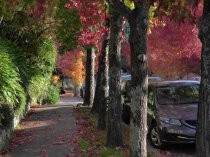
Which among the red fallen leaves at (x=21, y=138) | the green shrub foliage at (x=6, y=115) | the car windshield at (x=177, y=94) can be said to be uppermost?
the car windshield at (x=177, y=94)

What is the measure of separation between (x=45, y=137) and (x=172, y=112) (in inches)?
126

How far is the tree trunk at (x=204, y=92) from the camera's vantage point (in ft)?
23.3

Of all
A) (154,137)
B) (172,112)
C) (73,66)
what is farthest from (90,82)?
(73,66)

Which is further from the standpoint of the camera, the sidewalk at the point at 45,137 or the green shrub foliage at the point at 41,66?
the green shrub foliage at the point at 41,66

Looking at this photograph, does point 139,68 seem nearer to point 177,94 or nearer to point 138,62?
point 138,62

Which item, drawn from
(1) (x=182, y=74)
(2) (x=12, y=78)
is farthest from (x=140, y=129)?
(1) (x=182, y=74)

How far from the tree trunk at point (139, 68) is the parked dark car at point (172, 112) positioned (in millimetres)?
3635

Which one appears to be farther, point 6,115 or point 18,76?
point 18,76

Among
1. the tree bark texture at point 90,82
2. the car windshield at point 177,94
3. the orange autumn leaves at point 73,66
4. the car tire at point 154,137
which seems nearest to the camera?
the car tire at point 154,137

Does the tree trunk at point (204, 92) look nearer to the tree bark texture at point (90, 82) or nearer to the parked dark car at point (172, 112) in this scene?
the parked dark car at point (172, 112)

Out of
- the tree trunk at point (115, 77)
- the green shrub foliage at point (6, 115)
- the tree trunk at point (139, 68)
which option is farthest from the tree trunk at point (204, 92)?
the green shrub foliage at point (6, 115)

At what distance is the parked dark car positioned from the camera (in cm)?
1274

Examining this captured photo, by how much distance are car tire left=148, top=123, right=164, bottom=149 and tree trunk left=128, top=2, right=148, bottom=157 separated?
3.90m

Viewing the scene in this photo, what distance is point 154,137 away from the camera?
43.7 feet
